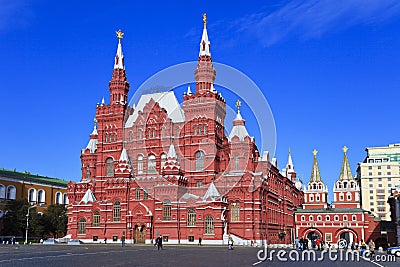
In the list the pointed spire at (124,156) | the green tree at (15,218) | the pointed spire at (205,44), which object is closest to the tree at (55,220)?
the green tree at (15,218)

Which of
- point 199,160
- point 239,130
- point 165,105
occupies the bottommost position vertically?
point 199,160

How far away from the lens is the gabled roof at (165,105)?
72875 mm

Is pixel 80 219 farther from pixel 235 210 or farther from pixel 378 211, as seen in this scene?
pixel 378 211

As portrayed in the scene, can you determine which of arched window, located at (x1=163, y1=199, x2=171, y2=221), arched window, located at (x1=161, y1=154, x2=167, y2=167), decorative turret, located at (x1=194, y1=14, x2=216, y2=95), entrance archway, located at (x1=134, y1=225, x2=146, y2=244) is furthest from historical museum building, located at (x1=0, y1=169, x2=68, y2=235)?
decorative turret, located at (x1=194, y1=14, x2=216, y2=95)

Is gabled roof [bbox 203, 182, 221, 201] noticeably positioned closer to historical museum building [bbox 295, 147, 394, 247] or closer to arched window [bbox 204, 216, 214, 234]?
arched window [bbox 204, 216, 214, 234]

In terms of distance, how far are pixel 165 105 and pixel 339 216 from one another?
141 ft

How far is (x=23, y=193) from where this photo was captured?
300 ft

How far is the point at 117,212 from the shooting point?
6775 centimetres

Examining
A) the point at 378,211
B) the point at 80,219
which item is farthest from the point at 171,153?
the point at 378,211

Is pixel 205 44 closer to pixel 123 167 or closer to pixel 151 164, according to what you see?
pixel 151 164

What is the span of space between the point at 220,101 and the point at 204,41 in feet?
33.4

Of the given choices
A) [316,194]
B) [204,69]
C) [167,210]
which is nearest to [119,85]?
[204,69]

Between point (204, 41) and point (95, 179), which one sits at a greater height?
point (204, 41)

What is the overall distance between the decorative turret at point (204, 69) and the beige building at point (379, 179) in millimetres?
103990
